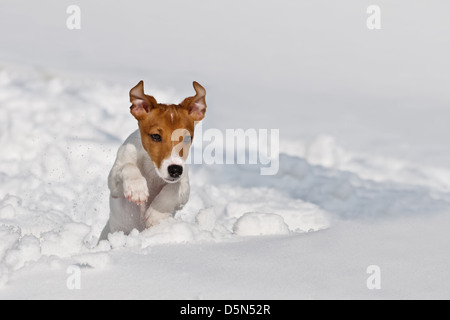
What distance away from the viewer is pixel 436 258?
4684 mm

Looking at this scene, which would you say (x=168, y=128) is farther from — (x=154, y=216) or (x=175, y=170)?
(x=154, y=216)

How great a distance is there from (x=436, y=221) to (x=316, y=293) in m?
1.78

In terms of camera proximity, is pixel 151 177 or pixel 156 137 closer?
pixel 156 137

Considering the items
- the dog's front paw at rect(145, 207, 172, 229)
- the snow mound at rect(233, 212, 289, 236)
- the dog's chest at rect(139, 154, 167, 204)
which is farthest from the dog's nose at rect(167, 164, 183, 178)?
the snow mound at rect(233, 212, 289, 236)

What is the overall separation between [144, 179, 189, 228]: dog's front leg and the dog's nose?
55 centimetres

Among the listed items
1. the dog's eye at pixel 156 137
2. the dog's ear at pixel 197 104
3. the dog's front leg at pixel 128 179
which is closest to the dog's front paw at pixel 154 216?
the dog's front leg at pixel 128 179

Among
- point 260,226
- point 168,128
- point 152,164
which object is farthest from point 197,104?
point 260,226

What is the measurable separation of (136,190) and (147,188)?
0.19 meters

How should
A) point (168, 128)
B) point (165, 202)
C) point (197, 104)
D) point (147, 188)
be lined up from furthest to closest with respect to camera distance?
point (165, 202)
point (197, 104)
point (147, 188)
point (168, 128)

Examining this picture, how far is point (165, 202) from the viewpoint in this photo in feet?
19.3

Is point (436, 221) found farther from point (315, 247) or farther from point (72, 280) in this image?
point (72, 280)

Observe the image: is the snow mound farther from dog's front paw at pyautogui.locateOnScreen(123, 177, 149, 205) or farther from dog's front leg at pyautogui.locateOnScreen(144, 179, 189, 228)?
dog's front paw at pyautogui.locateOnScreen(123, 177, 149, 205)

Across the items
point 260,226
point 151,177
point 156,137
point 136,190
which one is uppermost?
point 156,137

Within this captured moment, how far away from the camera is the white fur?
5.73m
